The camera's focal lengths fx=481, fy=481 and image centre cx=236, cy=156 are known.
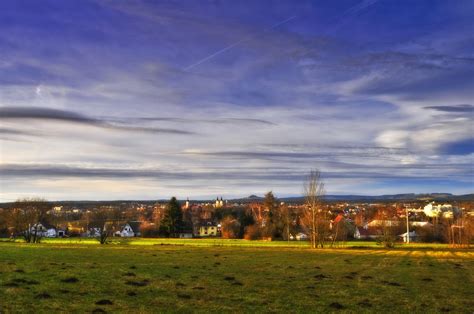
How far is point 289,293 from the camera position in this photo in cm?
2223

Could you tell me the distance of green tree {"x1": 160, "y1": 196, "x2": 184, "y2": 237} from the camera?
12975 cm

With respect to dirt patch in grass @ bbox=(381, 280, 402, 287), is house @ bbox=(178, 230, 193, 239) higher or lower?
lower

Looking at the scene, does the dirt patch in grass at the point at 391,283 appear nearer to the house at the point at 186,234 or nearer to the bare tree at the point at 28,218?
the bare tree at the point at 28,218

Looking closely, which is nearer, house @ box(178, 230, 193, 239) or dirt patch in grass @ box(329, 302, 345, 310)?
dirt patch in grass @ box(329, 302, 345, 310)

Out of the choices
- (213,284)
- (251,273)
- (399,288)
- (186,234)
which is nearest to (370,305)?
(399,288)

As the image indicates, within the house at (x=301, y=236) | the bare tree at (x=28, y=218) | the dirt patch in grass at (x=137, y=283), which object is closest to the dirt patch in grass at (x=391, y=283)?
the dirt patch in grass at (x=137, y=283)

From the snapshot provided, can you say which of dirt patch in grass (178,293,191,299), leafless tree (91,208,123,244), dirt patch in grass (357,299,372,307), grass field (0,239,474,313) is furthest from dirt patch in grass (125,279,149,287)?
leafless tree (91,208,123,244)

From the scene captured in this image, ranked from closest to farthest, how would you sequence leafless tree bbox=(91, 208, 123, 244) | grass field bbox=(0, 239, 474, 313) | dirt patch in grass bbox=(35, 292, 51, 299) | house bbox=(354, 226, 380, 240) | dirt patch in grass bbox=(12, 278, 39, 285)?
1. grass field bbox=(0, 239, 474, 313)
2. dirt patch in grass bbox=(35, 292, 51, 299)
3. dirt patch in grass bbox=(12, 278, 39, 285)
4. leafless tree bbox=(91, 208, 123, 244)
5. house bbox=(354, 226, 380, 240)

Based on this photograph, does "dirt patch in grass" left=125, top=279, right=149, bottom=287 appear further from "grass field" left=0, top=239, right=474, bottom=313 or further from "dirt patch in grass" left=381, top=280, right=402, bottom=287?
"dirt patch in grass" left=381, top=280, right=402, bottom=287

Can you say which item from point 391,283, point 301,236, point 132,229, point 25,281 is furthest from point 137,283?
point 132,229

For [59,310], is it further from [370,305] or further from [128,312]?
[370,305]

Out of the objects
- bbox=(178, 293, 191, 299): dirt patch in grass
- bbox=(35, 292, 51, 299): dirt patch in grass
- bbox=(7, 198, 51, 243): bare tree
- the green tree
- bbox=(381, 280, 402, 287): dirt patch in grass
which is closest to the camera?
bbox=(35, 292, 51, 299): dirt patch in grass

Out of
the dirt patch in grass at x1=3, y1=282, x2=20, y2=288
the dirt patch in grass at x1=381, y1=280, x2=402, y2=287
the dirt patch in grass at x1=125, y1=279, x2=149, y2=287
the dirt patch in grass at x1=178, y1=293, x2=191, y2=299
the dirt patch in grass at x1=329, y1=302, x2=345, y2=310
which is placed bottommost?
the dirt patch in grass at x1=381, y1=280, x2=402, y2=287

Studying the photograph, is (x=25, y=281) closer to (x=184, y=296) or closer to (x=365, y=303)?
(x=184, y=296)
